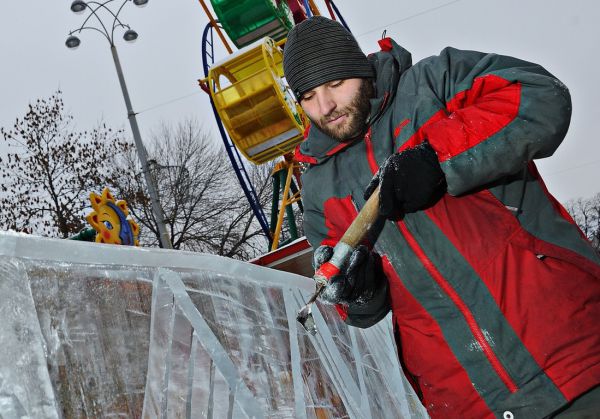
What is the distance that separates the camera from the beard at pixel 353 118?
1887 millimetres

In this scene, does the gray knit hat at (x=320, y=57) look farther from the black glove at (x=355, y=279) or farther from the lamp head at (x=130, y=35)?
the lamp head at (x=130, y=35)

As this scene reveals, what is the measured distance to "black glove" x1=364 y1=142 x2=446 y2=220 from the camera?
1.58m

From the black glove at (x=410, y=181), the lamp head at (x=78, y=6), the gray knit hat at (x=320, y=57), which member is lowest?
the black glove at (x=410, y=181)

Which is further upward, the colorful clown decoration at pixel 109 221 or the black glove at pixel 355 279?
the colorful clown decoration at pixel 109 221

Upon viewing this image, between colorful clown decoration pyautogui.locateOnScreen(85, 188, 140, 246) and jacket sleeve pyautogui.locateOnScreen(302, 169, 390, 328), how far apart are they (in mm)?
8558

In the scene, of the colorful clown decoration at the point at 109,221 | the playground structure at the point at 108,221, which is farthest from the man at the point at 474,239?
the colorful clown decoration at the point at 109,221

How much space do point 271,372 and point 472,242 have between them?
0.82 m

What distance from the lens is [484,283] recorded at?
160 centimetres

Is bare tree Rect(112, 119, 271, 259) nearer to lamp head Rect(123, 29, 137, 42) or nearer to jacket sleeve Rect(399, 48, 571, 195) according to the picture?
lamp head Rect(123, 29, 137, 42)

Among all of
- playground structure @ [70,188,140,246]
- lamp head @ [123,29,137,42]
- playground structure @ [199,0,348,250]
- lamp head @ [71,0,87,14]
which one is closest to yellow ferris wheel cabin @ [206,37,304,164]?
playground structure @ [199,0,348,250]

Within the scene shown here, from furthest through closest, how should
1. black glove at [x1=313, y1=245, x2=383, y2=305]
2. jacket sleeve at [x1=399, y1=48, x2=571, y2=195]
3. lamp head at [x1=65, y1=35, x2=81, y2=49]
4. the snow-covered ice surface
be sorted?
1. lamp head at [x1=65, y1=35, x2=81, y2=49]
2. black glove at [x1=313, y1=245, x2=383, y2=305]
3. jacket sleeve at [x1=399, y1=48, x2=571, y2=195]
4. the snow-covered ice surface

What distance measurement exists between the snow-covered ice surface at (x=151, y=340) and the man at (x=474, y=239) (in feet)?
1.23

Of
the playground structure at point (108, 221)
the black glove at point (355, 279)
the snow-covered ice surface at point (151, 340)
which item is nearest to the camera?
the snow-covered ice surface at point (151, 340)

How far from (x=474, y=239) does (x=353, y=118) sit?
0.54 m
